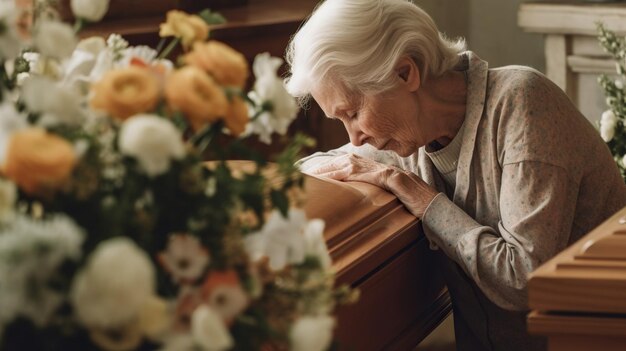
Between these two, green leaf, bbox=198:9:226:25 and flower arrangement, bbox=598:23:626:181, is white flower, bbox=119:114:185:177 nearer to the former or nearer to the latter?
green leaf, bbox=198:9:226:25

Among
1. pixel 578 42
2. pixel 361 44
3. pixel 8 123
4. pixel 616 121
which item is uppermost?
pixel 8 123

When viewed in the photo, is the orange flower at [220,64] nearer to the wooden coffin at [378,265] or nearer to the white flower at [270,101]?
the white flower at [270,101]

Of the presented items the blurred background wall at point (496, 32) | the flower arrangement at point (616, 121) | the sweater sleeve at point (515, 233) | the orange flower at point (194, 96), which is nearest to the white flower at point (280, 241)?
the orange flower at point (194, 96)

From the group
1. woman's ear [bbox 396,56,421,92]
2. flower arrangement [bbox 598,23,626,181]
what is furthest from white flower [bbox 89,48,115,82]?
flower arrangement [bbox 598,23,626,181]

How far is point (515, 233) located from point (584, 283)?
922 mm

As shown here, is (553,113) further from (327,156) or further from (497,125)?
(327,156)

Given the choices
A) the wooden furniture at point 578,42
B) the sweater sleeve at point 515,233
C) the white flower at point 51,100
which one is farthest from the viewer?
the wooden furniture at point 578,42

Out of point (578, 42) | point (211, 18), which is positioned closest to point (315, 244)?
point (211, 18)

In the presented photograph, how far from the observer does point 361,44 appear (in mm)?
2434

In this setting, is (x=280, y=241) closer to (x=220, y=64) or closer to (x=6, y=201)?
(x=220, y=64)

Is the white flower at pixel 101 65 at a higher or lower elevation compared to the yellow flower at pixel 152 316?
higher

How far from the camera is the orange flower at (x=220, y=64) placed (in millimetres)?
1040

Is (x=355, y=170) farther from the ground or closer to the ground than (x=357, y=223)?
closer to the ground

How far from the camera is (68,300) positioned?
907 millimetres
